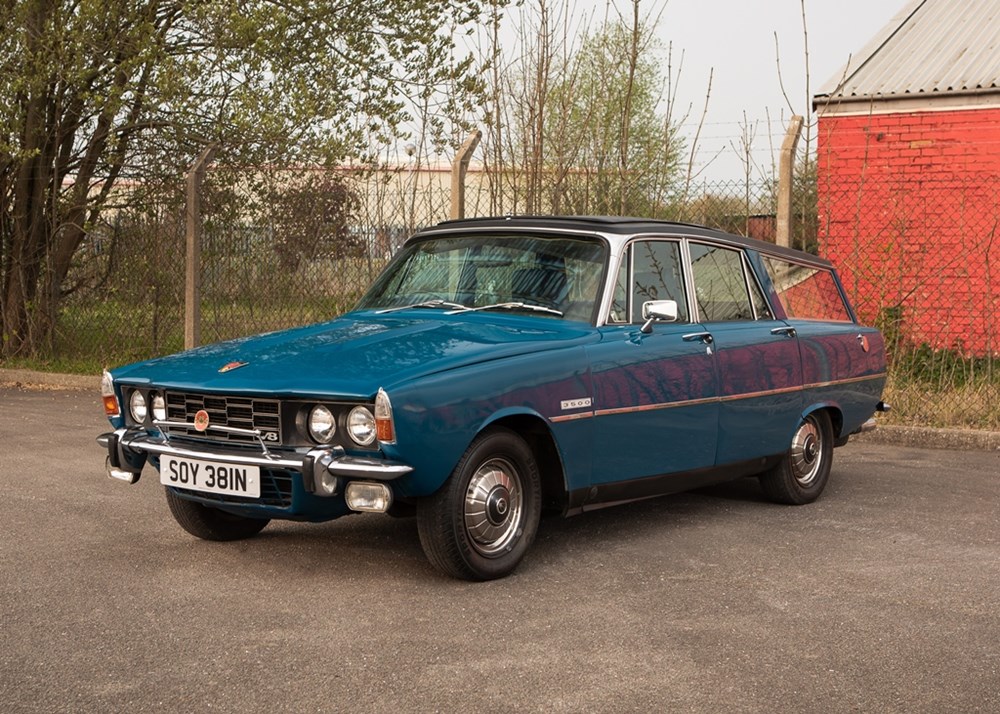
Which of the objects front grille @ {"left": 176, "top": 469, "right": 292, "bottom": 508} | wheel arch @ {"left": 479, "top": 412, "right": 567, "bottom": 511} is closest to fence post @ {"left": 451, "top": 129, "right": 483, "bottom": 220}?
wheel arch @ {"left": 479, "top": 412, "right": 567, "bottom": 511}

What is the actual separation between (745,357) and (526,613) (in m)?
2.48

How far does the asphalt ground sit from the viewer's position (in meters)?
4.18

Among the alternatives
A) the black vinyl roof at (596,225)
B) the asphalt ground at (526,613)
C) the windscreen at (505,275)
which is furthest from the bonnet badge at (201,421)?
the black vinyl roof at (596,225)

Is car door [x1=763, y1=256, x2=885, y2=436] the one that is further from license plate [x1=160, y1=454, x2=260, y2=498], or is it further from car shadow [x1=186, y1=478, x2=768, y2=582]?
license plate [x1=160, y1=454, x2=260, y2=498]

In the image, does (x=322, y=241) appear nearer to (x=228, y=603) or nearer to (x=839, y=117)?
(x=839, y=117)

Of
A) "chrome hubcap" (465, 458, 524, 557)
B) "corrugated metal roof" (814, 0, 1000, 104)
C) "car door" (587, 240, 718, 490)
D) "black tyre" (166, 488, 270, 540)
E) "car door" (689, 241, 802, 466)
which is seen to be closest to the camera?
"chrome hubcap" (465, 458, 524, 557)

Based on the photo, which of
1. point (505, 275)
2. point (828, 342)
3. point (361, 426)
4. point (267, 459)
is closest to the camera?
point (361, 426)

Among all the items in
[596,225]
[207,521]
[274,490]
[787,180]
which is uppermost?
[787,180]

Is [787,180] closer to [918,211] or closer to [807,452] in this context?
[918,211]

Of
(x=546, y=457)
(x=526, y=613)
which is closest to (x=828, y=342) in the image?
(x=546, y=457)

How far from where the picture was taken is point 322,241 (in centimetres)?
1315

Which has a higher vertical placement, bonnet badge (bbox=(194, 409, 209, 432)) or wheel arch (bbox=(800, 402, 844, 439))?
bonnet badge (bbox=(194, 409, 209, 432))

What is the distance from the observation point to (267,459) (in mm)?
5340

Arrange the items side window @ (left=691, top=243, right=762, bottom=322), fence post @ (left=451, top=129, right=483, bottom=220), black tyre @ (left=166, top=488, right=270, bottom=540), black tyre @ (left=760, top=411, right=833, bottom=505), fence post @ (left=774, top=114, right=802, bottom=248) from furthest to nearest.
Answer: fence post @ (left=451, top=129, right=483, bottom=220), fence post @ (left=774, top=114, right=802, bottom=248), black tyre @ (left=760, top=411, right=833, bottom=505), side window @ (left=691, top=243, right=762, bottom=322), black tyre @ (left=166, top=488, right=270, bottom=540)
